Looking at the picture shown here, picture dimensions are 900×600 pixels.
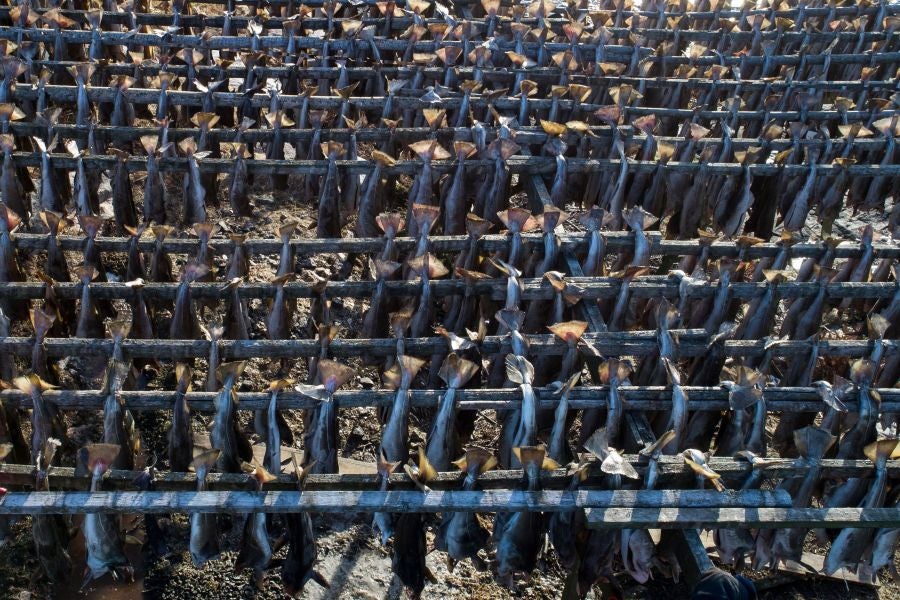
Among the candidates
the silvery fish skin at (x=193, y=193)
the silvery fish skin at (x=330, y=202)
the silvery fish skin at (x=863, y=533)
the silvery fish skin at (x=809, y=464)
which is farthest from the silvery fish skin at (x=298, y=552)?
the silvery fish skin at (x=193, y=193)

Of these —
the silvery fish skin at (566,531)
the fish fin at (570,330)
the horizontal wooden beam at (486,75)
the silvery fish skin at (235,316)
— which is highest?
the horizontal wooden beam at (486,75)

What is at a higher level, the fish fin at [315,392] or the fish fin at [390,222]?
the fish fin at [390,222]

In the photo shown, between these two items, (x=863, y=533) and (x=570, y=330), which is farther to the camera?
(x=570, y=330)

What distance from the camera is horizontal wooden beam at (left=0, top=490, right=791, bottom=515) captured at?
101 inches

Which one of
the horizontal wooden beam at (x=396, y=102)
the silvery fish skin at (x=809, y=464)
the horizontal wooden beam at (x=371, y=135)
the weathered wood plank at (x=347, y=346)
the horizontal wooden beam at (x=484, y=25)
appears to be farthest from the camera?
the horizontal wooden beam at (x=484, y=25)

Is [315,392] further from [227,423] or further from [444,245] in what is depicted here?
[444,245]

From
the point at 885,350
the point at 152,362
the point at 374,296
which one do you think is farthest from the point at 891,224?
the point at 152,362

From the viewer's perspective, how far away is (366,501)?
2625 mm

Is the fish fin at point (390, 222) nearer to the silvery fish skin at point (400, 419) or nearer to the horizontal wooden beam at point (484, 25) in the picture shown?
the silvery fish skin at point (400, 419)

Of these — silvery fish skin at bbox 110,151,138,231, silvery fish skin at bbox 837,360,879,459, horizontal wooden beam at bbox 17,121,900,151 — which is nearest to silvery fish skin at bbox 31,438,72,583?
silvery fish skin at bbox 110,151,138,231

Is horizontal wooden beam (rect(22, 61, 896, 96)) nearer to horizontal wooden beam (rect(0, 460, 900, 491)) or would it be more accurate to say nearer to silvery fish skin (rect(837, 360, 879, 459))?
silvery fish skin (rect(837, 360, 879, 459))

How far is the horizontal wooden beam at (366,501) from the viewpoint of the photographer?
8.45ft

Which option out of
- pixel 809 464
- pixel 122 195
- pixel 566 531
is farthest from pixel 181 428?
pixel 809 464

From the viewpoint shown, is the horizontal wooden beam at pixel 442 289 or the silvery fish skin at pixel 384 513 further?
the horizontal wooden beam at pixel 442 289
